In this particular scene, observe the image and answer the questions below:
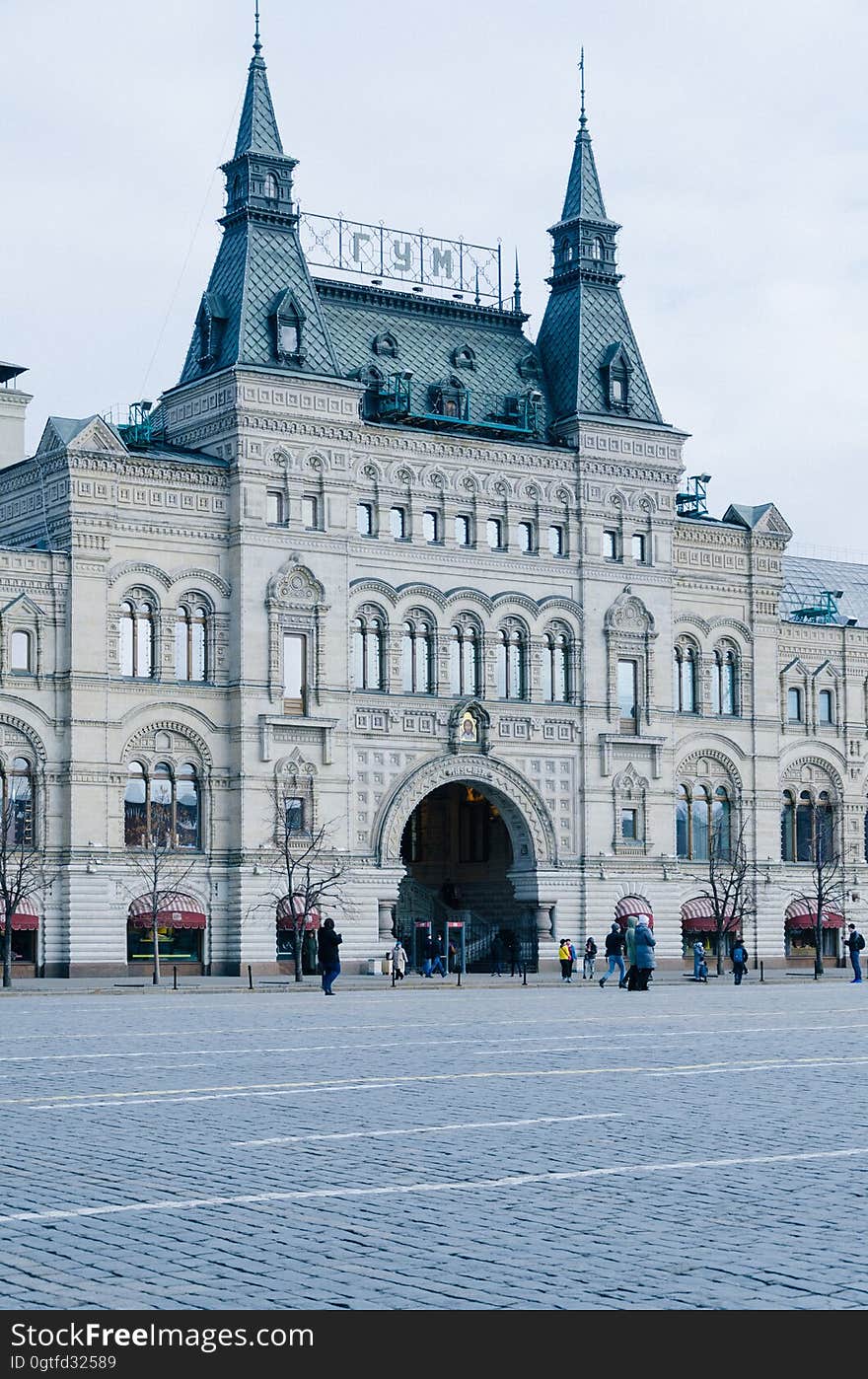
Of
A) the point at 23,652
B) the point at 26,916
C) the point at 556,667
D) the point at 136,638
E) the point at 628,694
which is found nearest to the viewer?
the point at 26,916

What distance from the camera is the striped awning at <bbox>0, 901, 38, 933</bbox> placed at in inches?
2677

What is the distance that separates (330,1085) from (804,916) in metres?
67.8

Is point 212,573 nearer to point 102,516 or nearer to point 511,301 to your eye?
point 102,516

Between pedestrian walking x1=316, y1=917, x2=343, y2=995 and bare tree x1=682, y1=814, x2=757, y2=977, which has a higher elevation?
bare tree x1=682, y1=814, x2=757, y2=977

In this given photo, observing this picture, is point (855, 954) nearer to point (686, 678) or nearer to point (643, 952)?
point (686, 678)

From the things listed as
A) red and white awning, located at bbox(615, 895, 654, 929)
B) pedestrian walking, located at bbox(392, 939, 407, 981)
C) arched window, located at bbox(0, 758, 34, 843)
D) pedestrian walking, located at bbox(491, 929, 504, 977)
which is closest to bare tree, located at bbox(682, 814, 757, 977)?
red and white awning, located at bbox(615, 895, 654, 929)

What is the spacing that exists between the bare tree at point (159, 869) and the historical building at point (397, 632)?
342 mm

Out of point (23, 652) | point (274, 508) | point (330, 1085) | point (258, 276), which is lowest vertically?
point (330, 1085)

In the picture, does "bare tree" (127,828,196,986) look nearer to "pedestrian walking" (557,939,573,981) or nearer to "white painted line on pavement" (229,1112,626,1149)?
"pedestrian walking" (557,939,573,981)

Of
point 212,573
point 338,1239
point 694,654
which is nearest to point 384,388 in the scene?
point 212,573

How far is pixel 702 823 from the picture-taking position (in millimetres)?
84938

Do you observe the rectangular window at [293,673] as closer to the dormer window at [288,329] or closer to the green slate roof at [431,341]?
the dormer window at [288,329]

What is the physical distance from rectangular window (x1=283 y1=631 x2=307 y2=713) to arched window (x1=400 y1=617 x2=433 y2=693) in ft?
14.4

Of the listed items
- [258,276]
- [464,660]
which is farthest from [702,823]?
[258,276]
